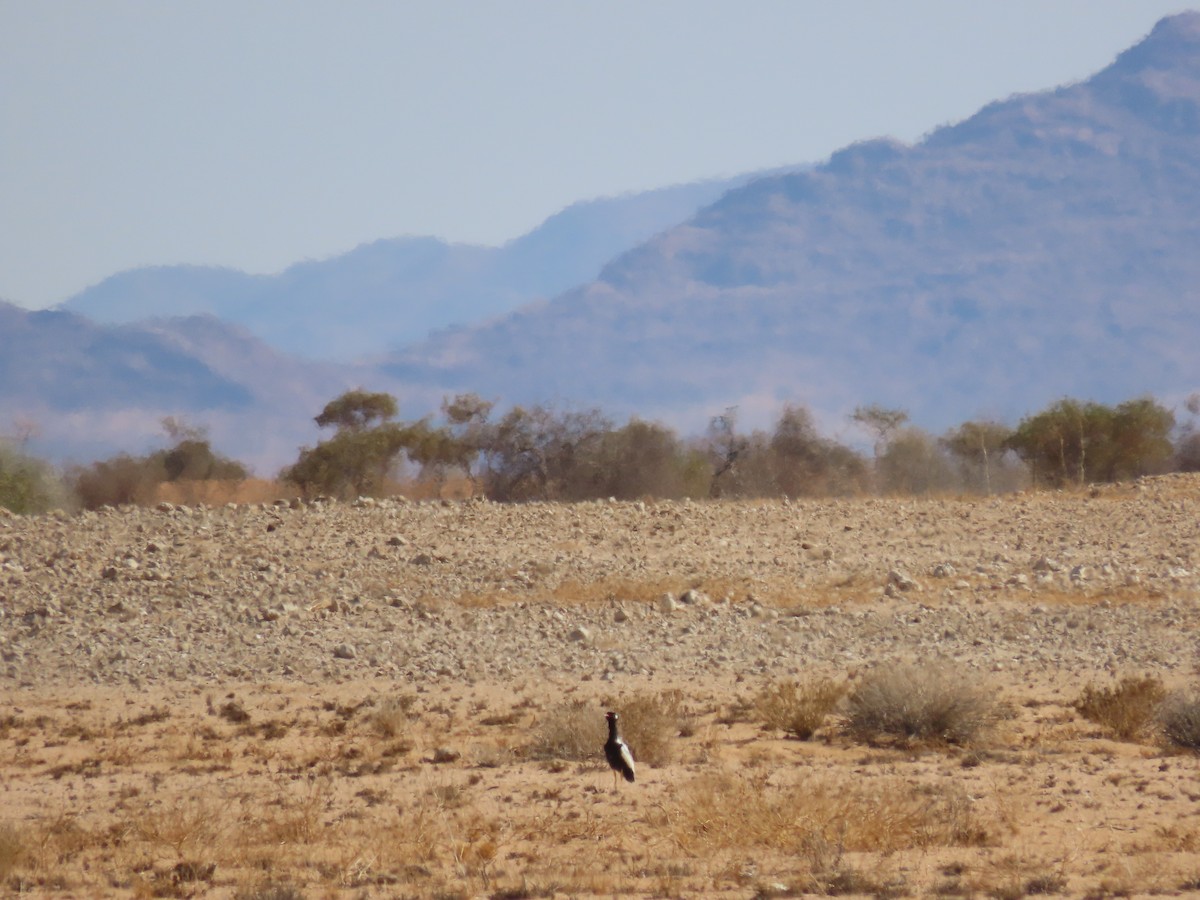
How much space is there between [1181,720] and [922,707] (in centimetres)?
202

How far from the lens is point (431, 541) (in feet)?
68.3

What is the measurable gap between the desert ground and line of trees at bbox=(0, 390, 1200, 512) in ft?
40.2

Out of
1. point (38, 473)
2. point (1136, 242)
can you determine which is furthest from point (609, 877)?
point (1136, 242)

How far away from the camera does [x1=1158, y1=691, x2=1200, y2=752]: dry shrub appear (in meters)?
10.5

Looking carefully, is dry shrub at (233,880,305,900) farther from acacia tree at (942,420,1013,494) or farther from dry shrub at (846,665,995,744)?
acacia tree at (942,420,1013,494)

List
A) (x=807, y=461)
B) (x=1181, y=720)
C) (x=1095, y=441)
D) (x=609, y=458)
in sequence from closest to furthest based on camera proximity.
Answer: (x=1181, y=720)
(x=609, y=458)
(x=1095, y=441)
(x=807, y=461)

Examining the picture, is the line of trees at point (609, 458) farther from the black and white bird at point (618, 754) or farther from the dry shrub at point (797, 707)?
the black and white bird at point (618, 754)

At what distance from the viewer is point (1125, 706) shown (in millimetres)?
11172

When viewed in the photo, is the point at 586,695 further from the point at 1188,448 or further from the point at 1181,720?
the point at 1188,448

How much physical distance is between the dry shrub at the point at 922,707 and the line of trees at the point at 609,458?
23547 mm

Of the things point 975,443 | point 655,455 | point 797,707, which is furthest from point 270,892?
point 975,443

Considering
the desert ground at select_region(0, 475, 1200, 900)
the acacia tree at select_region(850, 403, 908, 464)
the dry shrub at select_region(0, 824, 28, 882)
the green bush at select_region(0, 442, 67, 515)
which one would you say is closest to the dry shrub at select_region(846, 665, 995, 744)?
the desert ground at select_region(0, 475, 1200, 900)

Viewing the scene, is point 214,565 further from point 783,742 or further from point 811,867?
point 811,867

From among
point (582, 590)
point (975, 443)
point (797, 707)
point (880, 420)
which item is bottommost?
point (797, 707)
